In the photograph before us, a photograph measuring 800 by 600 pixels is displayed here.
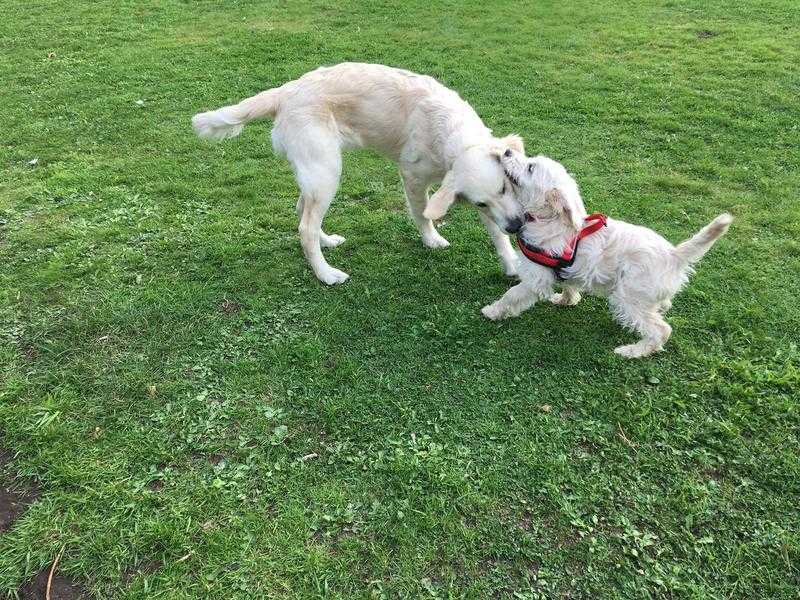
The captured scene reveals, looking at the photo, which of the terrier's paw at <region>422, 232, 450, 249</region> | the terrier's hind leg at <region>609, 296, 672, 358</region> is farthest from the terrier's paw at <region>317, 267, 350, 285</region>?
the terrier's hind leg at <region>609, 296, 672, 358</region>

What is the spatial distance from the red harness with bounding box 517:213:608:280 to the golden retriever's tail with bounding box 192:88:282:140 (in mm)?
2249

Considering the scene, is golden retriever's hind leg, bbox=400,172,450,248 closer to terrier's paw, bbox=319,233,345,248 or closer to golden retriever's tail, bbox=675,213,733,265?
terrier's paw, bbox=319,233,345,248

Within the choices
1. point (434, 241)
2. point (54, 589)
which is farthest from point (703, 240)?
point (54, 589)

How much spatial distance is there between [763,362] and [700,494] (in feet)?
4.14

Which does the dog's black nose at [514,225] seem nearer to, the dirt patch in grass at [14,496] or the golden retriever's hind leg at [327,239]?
the golden retriever's hind leg at [327,239]

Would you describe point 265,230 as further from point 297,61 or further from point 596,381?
point 297,61

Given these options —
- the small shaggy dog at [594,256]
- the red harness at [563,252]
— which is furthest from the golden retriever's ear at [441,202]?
the red harness at [563,252]

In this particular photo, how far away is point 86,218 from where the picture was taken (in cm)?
512

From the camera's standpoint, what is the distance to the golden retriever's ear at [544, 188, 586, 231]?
354 centimetres

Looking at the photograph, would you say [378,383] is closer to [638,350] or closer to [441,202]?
[441,202]

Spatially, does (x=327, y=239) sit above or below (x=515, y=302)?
below

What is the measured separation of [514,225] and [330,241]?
180 cm

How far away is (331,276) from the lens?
14.5 feet

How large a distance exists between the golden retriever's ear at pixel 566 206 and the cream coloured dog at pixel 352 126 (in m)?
0.48
